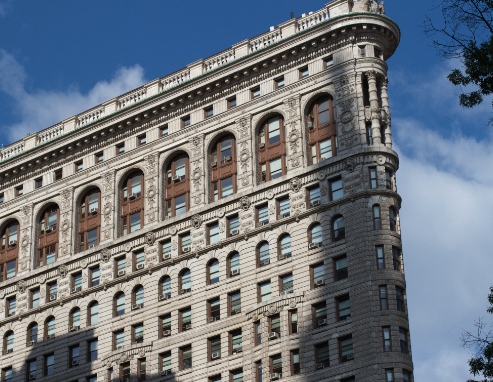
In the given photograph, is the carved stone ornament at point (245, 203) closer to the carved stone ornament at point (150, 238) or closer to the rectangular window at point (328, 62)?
the carved stone ornament at point (150, 238)

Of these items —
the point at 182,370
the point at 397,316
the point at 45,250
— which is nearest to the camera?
the point at 397,316

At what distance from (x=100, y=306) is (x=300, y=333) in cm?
2121

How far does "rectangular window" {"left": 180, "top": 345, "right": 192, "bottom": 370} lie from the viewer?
89125 millimetres

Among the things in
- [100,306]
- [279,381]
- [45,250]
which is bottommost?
[279,381]

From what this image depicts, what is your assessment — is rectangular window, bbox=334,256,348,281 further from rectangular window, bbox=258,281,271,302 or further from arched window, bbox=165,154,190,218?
arched window, bbox=165,154,190,218

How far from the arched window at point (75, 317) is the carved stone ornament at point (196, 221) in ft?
44.7

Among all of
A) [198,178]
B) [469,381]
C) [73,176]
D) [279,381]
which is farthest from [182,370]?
[469,381]

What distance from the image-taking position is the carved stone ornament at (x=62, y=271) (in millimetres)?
100188

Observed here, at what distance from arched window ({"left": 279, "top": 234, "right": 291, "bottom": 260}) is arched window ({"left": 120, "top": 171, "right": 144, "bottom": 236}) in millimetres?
14992

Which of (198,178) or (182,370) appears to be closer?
(182,370)

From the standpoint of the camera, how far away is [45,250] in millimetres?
103438

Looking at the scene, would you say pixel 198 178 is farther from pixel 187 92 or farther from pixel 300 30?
pixel 300 30

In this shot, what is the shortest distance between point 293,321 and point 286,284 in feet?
11.3

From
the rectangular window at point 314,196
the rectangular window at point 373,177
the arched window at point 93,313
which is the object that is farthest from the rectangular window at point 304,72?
the arched window at point 93,313
